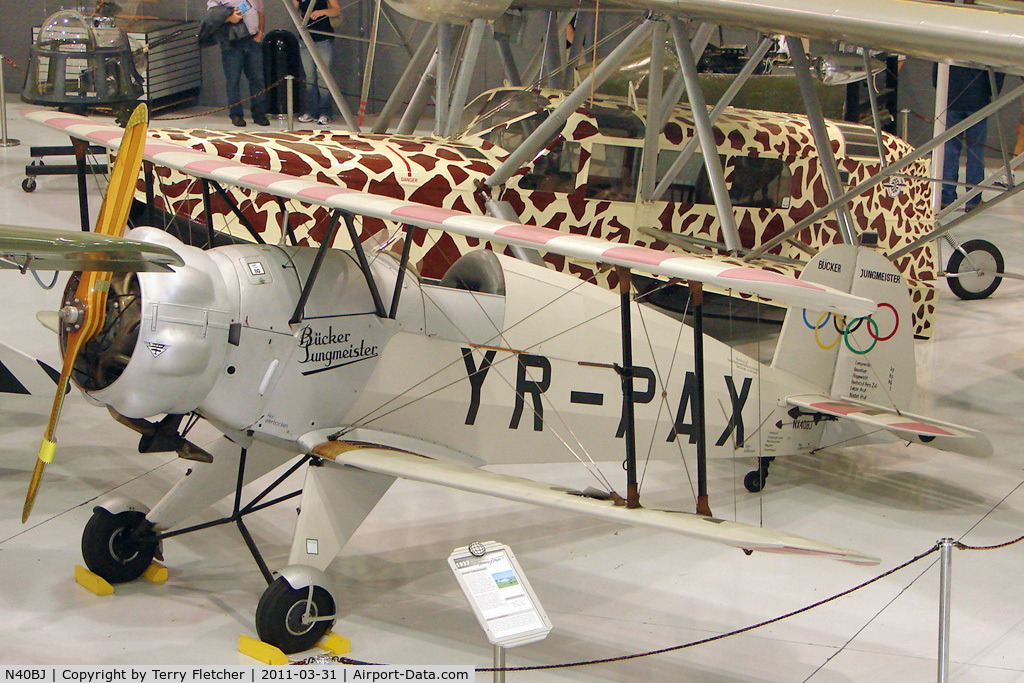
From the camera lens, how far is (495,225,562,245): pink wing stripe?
368 cm

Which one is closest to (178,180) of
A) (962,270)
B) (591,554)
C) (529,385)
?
(529,385)

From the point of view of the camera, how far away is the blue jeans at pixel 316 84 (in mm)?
14712

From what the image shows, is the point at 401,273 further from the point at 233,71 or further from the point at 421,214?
the point at 233,71

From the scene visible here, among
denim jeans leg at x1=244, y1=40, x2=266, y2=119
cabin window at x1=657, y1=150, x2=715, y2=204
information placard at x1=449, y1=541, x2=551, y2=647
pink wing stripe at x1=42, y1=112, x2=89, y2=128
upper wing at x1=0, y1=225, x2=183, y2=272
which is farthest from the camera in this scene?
denim jeans leg at x1=244, y1=40, x2=266, y2=119

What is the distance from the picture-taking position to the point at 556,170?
7.41m

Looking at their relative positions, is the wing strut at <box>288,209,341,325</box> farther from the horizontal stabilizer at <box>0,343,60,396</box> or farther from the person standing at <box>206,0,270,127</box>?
the person standing at <box>206,0,270,127</box>

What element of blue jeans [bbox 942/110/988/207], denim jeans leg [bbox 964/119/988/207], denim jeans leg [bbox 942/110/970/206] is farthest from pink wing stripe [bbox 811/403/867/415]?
denim jeans leg [bbox 942/110/970/206]

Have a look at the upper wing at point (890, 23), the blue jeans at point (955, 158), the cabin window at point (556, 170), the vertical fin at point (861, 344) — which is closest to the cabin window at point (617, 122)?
the cabin window at point (556, 170)

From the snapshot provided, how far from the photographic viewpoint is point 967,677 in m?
3.99

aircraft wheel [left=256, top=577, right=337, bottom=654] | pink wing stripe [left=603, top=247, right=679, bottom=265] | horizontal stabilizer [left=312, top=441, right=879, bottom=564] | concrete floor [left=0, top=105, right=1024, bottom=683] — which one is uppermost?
pink wing stripe [left=603, top=247, right=679, bottom=265]

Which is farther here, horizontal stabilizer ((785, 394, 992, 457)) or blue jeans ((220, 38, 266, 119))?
blue jeans ((220, 38, 266, 119))

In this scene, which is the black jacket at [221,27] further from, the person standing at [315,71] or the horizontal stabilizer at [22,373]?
the horizontal stabilizer at [22,373]

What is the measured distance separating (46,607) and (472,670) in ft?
6.43

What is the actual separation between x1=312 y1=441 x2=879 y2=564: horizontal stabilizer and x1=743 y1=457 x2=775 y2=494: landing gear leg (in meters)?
2.13
